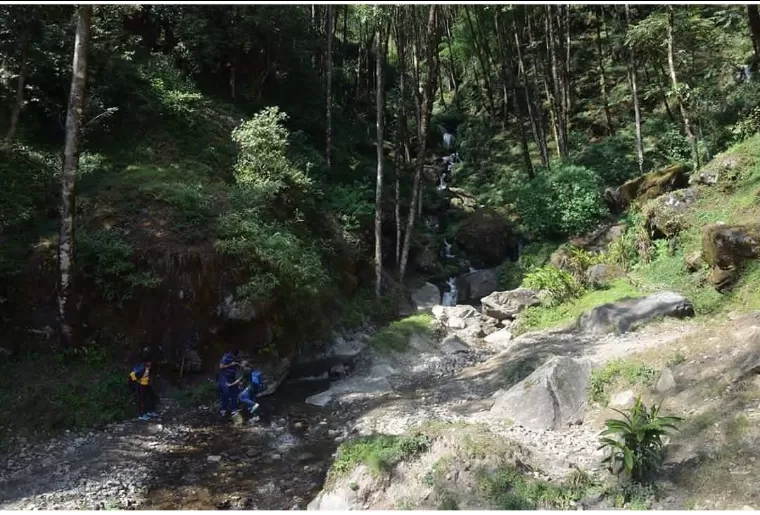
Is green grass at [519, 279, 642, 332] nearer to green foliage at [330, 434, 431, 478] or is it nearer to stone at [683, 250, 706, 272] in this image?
stone at [683, 250, 706, 272]

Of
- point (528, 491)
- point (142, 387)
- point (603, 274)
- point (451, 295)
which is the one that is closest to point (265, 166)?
point (142, 387)

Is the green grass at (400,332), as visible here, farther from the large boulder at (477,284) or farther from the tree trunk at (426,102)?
the large boulder at (477,284)

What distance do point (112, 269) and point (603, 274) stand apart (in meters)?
14.7

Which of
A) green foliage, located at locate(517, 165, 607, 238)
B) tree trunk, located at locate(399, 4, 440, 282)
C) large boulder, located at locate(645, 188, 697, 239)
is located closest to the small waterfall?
tree trunk, located at locate(399, 4, 440, 282)

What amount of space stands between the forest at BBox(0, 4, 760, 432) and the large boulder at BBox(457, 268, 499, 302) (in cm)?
46

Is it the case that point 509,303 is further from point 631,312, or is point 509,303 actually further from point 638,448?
point 638,448

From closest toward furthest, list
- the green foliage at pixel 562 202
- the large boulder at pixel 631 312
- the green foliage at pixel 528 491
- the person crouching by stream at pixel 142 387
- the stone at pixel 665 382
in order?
the green foliage at pixel 528 491 → the stone at pixel 665 382 → the person crouching by stream at pixel 142 387 → the large boulder at pixel 631 312 → the green foliage at pixel 562 202

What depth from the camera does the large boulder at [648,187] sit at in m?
21.0

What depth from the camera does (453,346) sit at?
16.6 meters

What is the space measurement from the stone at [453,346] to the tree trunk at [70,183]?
10.1 metres

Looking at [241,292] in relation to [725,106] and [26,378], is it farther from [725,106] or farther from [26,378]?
[725,106]

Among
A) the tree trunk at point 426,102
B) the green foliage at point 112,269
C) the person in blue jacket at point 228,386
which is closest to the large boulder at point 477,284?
the tree trunk at point 426,102

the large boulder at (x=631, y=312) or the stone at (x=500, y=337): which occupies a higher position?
the large boulder at (x=631, y=312)

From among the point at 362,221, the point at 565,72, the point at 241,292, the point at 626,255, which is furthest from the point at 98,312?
the point at 565,72
